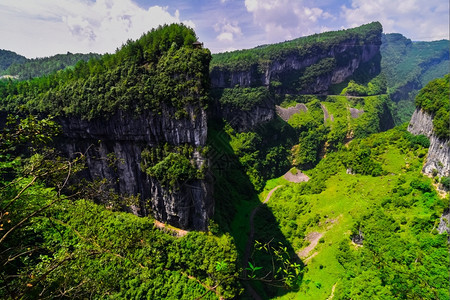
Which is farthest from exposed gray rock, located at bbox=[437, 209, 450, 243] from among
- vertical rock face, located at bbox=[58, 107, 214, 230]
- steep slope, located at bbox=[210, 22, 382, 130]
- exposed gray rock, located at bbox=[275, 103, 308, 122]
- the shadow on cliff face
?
exposed gray rock, located at bbox=[275, 103, 308, 122]

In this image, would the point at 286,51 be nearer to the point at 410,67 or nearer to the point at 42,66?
the point at 42,66

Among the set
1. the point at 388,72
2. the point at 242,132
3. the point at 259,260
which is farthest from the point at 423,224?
the point at 388,72

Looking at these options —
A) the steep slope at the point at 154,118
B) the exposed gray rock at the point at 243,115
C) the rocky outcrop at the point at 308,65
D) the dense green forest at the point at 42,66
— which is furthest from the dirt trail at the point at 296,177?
the dense green forest at the point at 42,66

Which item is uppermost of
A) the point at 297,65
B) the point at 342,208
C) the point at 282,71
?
the point at 297,65

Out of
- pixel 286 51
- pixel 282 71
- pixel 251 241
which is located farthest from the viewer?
pixel 282 71

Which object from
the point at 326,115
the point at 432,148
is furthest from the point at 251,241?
the point at 326,115
